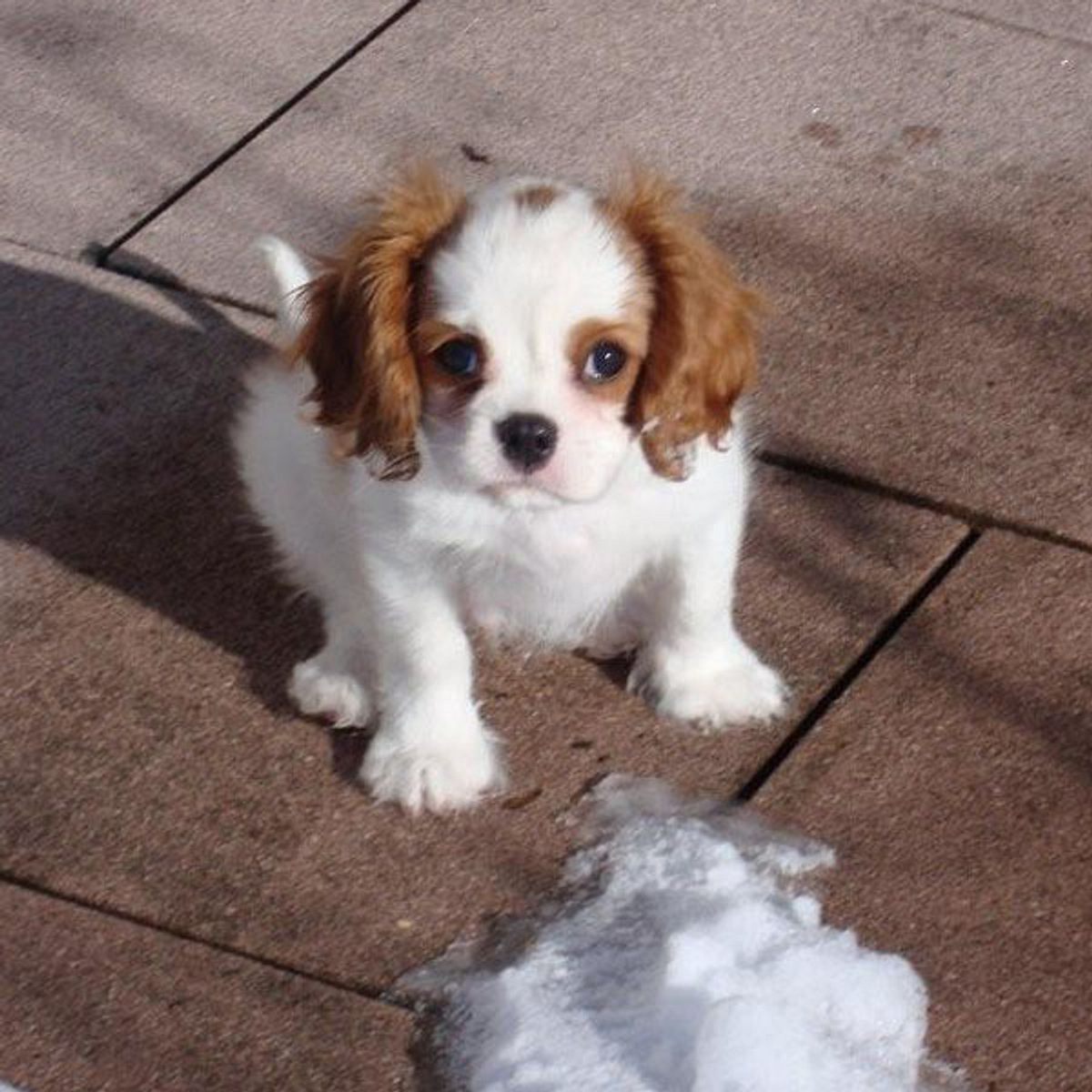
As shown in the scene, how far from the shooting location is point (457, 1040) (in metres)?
4.47

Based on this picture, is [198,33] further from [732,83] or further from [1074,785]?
[1074,785]

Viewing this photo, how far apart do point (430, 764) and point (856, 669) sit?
3.31 feet

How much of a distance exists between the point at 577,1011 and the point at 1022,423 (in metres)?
2.25

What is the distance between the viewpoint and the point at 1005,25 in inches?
305

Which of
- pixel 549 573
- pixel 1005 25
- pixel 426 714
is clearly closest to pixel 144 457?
pixel 426 714

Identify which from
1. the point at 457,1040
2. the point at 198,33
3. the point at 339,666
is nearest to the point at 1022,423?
the point at 339,666

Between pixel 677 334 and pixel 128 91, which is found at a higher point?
pixel 677 334

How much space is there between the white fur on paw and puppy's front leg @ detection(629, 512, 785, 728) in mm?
608

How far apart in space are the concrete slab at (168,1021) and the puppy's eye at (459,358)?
1207mm

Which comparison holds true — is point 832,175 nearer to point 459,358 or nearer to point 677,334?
point 677,334

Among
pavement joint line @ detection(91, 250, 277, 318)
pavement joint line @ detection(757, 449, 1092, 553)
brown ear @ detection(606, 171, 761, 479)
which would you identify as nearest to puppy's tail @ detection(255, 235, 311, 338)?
pavement joint line @ detection(91, 250, 277, 318)

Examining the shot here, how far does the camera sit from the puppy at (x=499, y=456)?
4367mm

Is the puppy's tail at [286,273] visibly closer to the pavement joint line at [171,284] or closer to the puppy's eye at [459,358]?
the pavement joint line at [171,284]

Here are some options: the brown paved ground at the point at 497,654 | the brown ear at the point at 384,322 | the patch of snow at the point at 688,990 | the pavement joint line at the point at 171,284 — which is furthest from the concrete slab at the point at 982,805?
the pavement joint line at the point at 171,284
